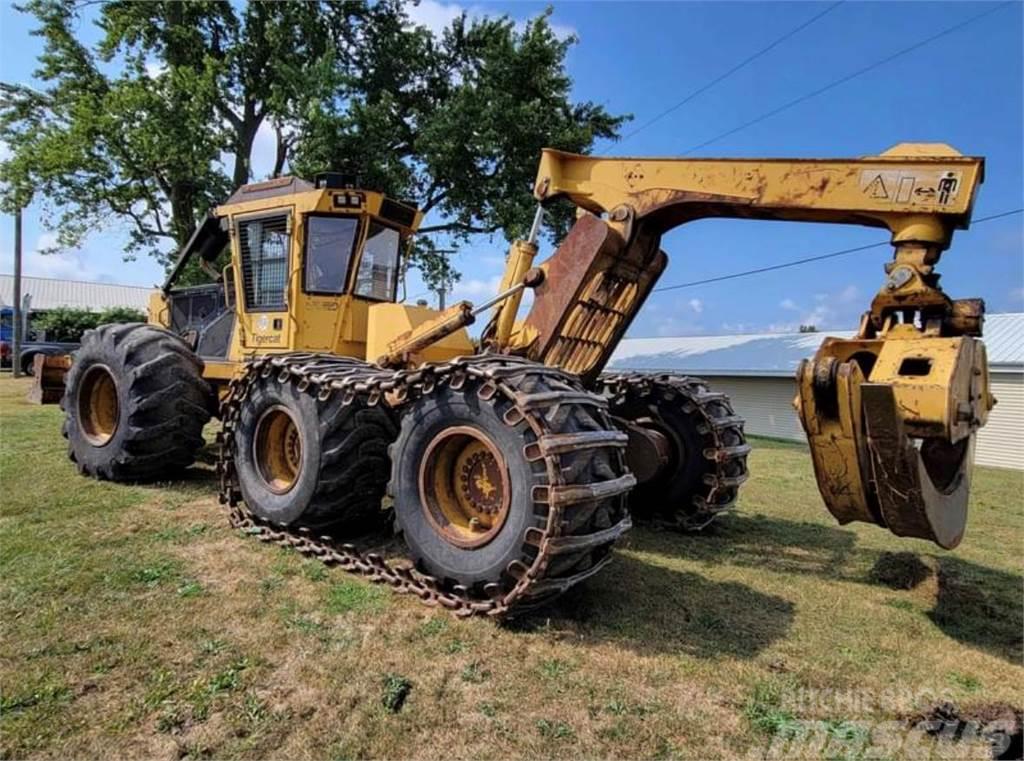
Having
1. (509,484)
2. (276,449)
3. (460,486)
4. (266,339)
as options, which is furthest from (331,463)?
(266,339)

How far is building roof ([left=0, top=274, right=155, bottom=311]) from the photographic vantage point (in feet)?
157

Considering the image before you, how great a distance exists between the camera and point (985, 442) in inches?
703

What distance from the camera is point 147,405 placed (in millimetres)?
6340

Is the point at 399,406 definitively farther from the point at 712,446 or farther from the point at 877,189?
the point at 877,189

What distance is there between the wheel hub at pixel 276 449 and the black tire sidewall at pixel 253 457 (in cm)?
3

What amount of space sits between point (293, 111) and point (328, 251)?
1095 centimetres

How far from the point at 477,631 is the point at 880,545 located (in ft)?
13.4

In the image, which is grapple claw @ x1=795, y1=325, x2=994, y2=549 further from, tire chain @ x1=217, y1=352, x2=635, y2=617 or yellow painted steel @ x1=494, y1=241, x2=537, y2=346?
yellow painted steel @ x1=494, y1=241, x2=537, y2=346

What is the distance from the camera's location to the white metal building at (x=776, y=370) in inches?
679

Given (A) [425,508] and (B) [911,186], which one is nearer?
(B) [911,186]

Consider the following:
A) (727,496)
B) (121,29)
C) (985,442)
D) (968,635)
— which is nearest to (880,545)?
(727,496)

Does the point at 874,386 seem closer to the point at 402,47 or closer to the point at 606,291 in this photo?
the point at 606,291

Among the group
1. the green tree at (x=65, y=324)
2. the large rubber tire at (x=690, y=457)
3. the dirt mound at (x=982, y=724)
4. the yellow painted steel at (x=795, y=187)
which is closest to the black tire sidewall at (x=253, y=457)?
the yellow painted steel at (x=795, y=187)

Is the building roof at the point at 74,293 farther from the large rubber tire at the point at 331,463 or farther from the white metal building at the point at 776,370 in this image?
the large rubber tire at the point at 331,463
